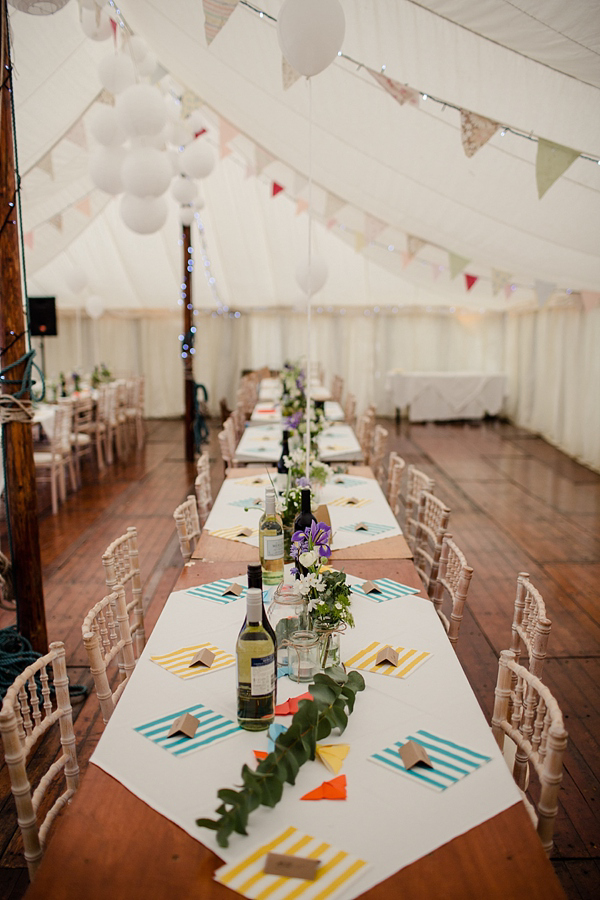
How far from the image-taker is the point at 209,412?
12.0 m

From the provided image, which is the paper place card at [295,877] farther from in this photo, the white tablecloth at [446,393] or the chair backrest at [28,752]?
the white tablecloth at [446,393]

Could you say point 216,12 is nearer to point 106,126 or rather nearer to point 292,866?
point 106,126

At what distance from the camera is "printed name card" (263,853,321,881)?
1.14 metres

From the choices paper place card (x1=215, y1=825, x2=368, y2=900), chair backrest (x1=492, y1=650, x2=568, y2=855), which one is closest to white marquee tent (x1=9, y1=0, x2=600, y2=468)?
chair backrest (x1=492, y1=650, x2=568, y2=855)

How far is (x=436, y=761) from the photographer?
4.71 feet

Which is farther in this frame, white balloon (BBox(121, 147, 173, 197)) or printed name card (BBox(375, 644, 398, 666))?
white balloon (BBox(121, 147, 173, 197))

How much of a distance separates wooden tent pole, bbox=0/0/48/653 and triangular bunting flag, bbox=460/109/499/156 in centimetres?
211

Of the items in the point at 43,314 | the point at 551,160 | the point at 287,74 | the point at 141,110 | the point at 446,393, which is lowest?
the point at 446,393

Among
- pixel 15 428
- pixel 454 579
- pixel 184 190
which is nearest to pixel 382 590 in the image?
pixel 454 579

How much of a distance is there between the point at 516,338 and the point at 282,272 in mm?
4043

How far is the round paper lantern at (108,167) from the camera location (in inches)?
174

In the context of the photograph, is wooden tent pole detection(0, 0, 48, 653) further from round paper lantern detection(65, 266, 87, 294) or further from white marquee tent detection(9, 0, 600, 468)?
round paper lantern detection(65, 266, 87, 294)

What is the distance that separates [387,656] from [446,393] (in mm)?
9596

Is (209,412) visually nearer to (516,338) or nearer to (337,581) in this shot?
(516,338)
